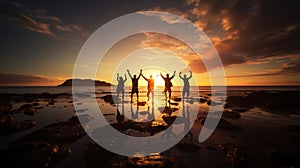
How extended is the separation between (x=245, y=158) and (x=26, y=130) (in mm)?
11623

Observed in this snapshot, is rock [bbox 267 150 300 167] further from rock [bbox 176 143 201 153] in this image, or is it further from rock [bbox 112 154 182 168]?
rock [bbox 112 154 182 168]

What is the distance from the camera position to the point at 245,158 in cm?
493

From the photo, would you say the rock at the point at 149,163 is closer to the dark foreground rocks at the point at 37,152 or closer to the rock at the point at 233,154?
the rock at the point at 233,154

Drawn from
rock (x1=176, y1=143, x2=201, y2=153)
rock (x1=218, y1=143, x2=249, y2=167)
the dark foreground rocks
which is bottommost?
rock (x1=176, y1=143, x2=201, y2=153)

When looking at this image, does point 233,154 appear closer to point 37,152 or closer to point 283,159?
point 283,159

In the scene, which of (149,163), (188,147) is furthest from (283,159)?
(149,163)

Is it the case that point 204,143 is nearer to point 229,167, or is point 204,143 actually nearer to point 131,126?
point 229,167

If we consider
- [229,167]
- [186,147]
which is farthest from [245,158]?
[186,147]

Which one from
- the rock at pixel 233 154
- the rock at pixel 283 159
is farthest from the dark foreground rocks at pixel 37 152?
the rock at pixel 283 159

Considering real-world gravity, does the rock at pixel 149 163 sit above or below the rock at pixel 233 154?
above

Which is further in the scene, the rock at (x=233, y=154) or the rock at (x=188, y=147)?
the rock at (x=188, y=147)

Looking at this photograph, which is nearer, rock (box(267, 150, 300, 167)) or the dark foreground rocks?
rock (box(267, 150, 300, 167))

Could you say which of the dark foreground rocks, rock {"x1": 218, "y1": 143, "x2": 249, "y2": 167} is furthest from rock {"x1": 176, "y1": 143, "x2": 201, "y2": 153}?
the dark foreground rocks

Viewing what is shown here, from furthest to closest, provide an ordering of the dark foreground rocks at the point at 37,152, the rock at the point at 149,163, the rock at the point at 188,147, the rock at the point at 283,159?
the rock at the point at 188,147 → the dark foreground rocks at the point at 37,152 → the rock at the point at 283,159 → the rock at the point at 149,163
